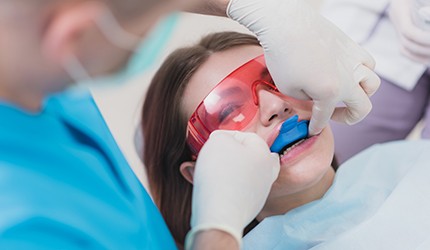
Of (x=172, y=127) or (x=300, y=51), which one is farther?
(x=172, y=127)

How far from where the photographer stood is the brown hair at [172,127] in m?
1.22

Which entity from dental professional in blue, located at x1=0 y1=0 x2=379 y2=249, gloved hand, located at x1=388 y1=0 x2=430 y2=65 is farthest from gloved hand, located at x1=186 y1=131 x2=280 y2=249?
gloved hand, located at x1=388 y1=0 x2=430 y2=65

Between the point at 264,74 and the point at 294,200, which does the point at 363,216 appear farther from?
the point at 264,74

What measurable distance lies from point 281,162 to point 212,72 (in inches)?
8.7

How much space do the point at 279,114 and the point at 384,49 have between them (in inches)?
24.8

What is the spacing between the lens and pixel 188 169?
4.05 ft

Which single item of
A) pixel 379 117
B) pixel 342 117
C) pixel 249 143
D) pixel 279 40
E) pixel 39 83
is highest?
pixel 39 83

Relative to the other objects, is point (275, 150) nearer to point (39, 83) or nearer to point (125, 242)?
point (125, 242)

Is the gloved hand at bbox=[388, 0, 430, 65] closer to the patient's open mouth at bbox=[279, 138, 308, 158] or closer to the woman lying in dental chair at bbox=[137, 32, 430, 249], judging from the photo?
the woman lying in dental chair at bbox=[137, 32, 430, 249]

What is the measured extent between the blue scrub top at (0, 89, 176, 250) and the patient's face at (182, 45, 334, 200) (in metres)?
0.34

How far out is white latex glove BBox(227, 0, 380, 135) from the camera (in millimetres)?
1016

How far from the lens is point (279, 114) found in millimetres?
1140

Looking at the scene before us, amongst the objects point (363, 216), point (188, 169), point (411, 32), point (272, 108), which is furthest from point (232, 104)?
point (411, 32)

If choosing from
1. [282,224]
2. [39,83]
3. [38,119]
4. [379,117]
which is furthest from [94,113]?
[379,117]
